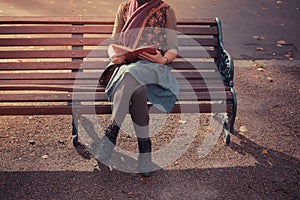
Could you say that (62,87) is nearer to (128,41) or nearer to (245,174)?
(128,41)

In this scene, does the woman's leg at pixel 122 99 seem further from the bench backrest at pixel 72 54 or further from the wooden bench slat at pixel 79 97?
the bench backrest at pixel 72 54

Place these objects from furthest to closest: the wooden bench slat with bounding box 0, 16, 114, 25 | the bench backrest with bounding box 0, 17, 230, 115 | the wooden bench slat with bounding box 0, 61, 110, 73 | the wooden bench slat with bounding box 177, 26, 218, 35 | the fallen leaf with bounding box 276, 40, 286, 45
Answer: the fallen leaf with bounding box 276, 40, 286, 45 < the wooden bench slat with bounding box 177, 26, 218, 35 < the wooden bench slat with bounding box 0, 16, 114, 25 < the wooden bench slat with bounding box 0, 61, 110, 73 < the bench backrest with bounding box 0, 17, 230, 115

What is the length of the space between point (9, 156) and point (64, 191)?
0.79 metres

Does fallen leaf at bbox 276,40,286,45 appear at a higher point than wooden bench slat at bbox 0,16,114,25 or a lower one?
lower

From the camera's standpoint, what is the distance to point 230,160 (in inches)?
169

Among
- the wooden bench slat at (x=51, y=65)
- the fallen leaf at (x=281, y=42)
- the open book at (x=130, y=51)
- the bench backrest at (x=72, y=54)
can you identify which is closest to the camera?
the open book at (x=130, y=51)

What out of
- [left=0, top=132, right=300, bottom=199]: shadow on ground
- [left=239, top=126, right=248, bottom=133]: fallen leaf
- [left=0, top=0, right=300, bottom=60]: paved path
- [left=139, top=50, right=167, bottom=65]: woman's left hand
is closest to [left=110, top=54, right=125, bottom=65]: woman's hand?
[left=139, top=50, right=167, bottom=65]: woman's left hand

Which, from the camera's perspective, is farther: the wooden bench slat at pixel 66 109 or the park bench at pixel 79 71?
the park bench at pixel 79 71

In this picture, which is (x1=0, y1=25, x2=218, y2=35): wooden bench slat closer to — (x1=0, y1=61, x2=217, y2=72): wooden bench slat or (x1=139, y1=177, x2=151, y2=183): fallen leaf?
(x1=0, y1=61, x2=217, y2=72): wooden bench slat

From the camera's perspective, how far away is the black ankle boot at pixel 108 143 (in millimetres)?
4012

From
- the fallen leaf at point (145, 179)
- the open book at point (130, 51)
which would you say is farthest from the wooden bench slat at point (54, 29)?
the fallen leaf at point (145, 179)

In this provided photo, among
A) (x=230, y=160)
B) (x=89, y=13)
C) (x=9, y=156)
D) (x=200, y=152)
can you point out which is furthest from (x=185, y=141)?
(x=89, y=13)

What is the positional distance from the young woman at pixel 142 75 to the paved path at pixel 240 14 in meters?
2.82

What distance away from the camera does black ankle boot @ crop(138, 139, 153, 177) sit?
401cm
